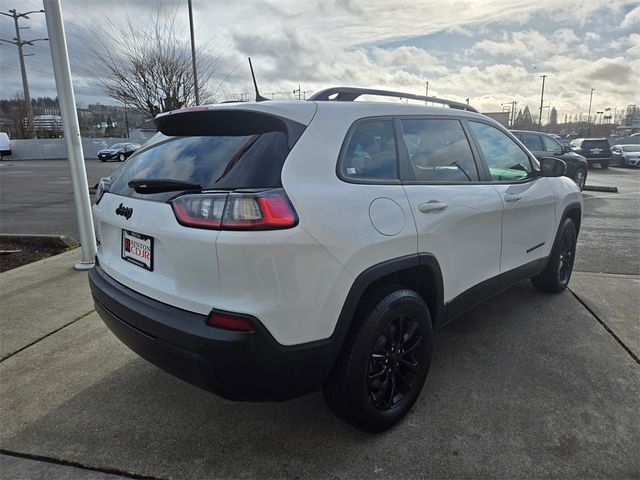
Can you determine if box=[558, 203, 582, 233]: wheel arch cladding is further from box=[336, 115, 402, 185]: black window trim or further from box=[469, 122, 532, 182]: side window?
box=[336, 115, 402, 185]: black window trim

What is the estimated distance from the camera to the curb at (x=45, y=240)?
6.41 metres

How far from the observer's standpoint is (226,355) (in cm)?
186

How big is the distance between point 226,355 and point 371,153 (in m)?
1.29

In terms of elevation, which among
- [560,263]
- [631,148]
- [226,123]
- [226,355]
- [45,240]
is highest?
[226,123]

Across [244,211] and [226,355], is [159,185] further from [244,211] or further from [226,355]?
[226,355]

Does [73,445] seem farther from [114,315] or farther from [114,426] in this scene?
[114,315]

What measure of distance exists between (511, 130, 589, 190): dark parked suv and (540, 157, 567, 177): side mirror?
8.07 meters

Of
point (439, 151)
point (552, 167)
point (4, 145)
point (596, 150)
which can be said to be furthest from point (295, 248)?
point (4, 145)

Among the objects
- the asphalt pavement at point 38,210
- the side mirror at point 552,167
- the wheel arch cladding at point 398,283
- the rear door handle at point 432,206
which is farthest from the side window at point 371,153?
the asphalt pavement at point 38,210

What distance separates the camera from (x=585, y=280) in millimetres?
4910

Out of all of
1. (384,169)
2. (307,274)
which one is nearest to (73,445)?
(307,274)

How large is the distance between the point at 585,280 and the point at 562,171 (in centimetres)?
Answer: 171

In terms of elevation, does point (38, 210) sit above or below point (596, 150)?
below

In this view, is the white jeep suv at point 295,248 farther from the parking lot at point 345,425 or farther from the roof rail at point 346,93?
the parking lot at point 345,425
